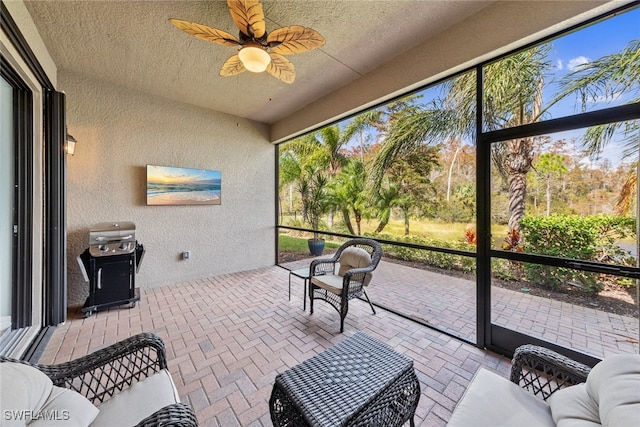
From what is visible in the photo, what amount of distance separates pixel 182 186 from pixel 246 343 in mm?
2985

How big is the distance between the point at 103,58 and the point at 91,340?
3211 mm

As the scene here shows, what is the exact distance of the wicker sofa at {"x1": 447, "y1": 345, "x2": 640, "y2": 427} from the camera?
2.82ft

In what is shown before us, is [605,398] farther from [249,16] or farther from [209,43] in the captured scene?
[209,43]

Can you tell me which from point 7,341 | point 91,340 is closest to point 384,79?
point 91,340

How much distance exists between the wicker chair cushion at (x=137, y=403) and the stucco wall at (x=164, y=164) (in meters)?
3.16

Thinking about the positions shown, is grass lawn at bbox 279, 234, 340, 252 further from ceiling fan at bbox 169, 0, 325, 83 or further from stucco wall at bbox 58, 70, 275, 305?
ceiling fan at bbox 169, 0, 325, 83

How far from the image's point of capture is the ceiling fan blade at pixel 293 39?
1855mm

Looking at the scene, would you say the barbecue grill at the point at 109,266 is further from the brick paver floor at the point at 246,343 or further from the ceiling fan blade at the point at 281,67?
the ceiling fan blade at the point at 281,67

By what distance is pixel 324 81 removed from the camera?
3471mm

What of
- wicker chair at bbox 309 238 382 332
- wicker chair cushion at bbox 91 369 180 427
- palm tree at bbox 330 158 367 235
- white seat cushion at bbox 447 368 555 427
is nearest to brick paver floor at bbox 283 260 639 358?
wicker chair at bbox 309 238 382 332

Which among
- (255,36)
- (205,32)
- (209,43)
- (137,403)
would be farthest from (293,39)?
(137,403)

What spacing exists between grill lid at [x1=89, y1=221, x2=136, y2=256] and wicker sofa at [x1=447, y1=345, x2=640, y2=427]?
377cm

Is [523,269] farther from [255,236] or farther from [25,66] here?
[25,66]

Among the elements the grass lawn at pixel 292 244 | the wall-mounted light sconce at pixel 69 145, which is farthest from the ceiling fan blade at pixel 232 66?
the grass lawn at pixel 292 244
